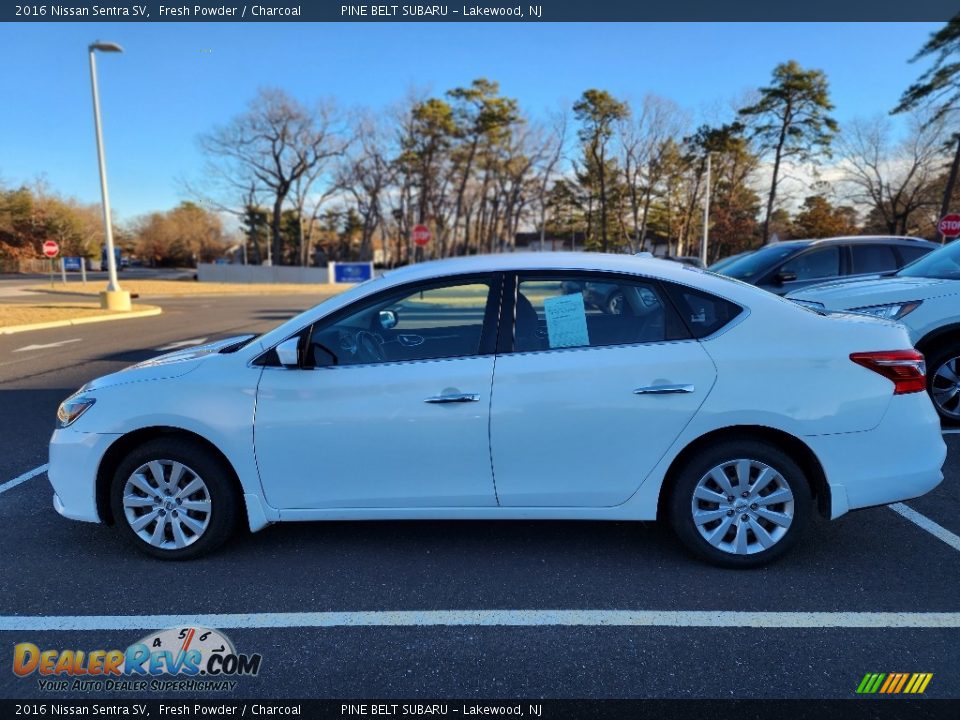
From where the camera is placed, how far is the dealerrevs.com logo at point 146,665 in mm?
2363

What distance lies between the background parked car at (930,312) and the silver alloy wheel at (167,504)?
4927 millimetres

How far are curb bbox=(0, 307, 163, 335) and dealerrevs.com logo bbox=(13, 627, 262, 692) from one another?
14.3m

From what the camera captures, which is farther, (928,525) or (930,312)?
(930,312)

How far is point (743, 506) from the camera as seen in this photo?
9.93 feet

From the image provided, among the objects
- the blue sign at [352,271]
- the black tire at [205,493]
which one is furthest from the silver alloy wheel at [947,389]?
the blue sign at [352,271]

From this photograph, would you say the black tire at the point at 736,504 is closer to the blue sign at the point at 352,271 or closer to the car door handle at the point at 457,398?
the car door handle at the point at 457,398

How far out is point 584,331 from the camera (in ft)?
10.1

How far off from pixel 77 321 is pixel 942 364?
18310mm


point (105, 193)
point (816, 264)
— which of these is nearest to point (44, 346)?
point (105, 193)

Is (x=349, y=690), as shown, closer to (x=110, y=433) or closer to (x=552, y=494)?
(x=552, y=494)

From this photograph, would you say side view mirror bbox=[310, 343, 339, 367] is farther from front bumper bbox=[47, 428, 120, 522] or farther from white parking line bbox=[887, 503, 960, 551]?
white parking line bbox=[887, 503, 960, 551]

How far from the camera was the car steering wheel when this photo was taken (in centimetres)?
324

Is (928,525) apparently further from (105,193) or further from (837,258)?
(105,193)

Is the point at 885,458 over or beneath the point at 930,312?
beneath
